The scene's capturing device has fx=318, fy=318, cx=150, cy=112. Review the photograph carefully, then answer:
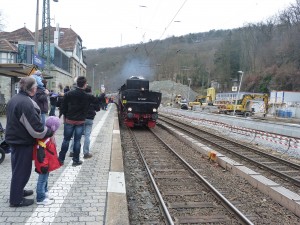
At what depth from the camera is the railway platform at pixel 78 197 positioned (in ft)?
14.1

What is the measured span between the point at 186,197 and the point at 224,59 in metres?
85.1

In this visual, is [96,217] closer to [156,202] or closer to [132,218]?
[132,218]

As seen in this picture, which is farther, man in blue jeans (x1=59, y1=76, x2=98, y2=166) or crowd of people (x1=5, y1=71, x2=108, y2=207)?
man in blue jeans (x1=59, y1=76, x2=98, y2=166)

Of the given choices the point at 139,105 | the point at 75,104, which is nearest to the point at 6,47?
the point at 139,105

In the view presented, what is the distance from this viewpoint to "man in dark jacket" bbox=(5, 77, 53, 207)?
433 cm

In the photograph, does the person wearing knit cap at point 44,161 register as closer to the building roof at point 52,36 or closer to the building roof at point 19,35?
the building roof at point 52,36

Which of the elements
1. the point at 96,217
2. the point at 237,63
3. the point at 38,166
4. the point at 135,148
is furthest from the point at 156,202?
the point at 237,63

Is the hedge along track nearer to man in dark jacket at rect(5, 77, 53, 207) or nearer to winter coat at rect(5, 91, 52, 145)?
man in dark jacket at rect(5, 77, 53, 207)

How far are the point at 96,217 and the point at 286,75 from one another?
66.3 m

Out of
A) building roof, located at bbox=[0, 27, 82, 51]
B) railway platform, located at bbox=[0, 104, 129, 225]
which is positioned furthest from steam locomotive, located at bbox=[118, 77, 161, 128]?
building roof, located at bbox=[0, 27, 82, 51]

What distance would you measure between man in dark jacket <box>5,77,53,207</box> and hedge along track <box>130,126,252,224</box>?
2318 mm

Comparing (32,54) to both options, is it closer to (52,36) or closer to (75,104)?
(52,36)

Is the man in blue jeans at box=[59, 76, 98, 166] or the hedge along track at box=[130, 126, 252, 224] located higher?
the man in blue jeans at box=[59, 76, 98, 166]

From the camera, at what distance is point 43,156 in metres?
4.58
